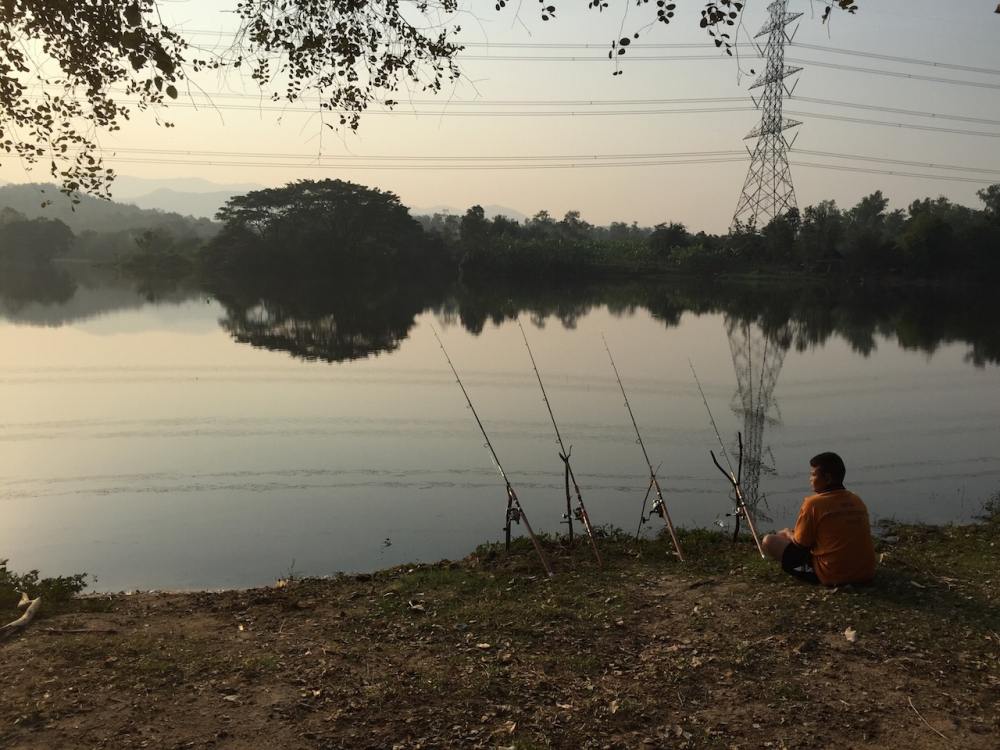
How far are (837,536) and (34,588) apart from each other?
6.53 m

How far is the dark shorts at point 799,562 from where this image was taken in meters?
5.41

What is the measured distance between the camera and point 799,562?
Answer: 17.8 ft

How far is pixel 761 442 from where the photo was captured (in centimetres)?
1303

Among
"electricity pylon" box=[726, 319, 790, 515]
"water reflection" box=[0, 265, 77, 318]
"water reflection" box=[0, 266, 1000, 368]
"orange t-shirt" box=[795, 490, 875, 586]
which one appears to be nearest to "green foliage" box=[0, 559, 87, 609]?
"orange t-shirt" box=[795, 490, 875, 586]

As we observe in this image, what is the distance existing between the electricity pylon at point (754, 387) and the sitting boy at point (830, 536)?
143 inches

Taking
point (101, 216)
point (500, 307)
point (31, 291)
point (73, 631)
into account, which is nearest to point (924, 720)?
point (73, 631)

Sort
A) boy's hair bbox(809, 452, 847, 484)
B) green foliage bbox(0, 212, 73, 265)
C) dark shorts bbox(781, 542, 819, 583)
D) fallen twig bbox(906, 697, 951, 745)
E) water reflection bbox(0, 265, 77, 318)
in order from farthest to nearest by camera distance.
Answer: green foliage bbox(0, 212, 73, 265) → water reflection bbox(0, 265, 77, 318) → dark shorts bbox(781, 542, 819, 583) → boy's hair bbox(809, 452, 847, 484) → fallen twig bbox(906, 697, 951, 745)

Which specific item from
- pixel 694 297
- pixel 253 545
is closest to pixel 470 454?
pixel 253 545

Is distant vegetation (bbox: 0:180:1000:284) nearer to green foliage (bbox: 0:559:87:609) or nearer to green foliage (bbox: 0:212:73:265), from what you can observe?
green foliage (bbox: 0:212:73:265)

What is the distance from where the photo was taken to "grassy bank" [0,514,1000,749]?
3.65m

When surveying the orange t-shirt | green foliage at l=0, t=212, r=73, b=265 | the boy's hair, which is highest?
green foliage at l=0, t=212, r=73, b=265

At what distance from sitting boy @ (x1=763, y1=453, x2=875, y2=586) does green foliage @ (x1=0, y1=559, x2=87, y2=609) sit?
5.97m

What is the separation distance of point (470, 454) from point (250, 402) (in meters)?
6.40

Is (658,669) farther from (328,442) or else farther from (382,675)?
(328,442)
